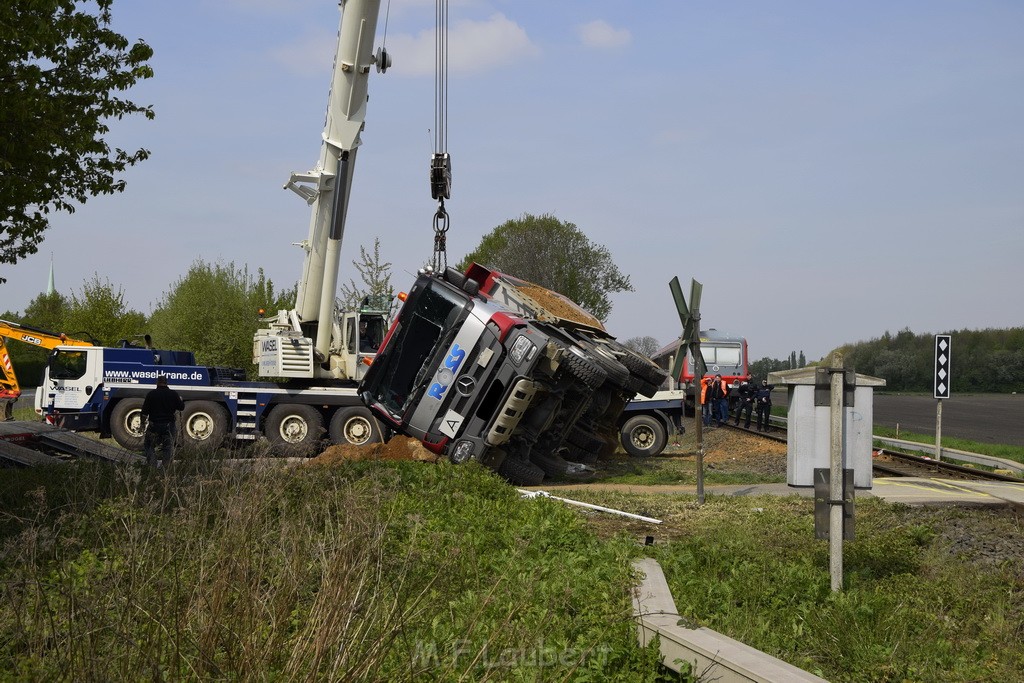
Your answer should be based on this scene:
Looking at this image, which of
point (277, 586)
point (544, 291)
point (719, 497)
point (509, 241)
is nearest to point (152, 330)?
point (509, 241)

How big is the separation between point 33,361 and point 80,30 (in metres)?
49.9

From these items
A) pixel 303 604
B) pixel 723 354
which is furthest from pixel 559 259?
pixel 303 604

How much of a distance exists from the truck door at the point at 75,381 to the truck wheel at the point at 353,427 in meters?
4.91

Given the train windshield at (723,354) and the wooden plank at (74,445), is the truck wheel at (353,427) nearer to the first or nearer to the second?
the wooden plank at (74,445)

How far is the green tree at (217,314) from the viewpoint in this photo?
43.5 m

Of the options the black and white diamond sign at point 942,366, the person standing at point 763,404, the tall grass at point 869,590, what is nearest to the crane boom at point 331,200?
the tall grass at point 869,590

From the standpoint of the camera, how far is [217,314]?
45062mm

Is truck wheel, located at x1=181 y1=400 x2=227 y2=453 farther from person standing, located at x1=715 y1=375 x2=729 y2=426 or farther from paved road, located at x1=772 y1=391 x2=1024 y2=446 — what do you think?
paved road, located at x1=772 y1=391 x2=1024 y2=446

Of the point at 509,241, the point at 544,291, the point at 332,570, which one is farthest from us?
the point at 509,241

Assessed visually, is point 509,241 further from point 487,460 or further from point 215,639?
point 215,639

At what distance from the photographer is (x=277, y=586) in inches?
188

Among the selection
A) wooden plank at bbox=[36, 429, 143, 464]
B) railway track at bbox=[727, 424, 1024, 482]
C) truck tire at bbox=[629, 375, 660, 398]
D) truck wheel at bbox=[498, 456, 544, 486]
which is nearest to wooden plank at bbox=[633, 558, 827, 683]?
truck wheel at bbox=[498, 456, 544, 486]

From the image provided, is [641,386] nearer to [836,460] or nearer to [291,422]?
[291,422]

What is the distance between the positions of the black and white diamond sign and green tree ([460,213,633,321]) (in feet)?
123
